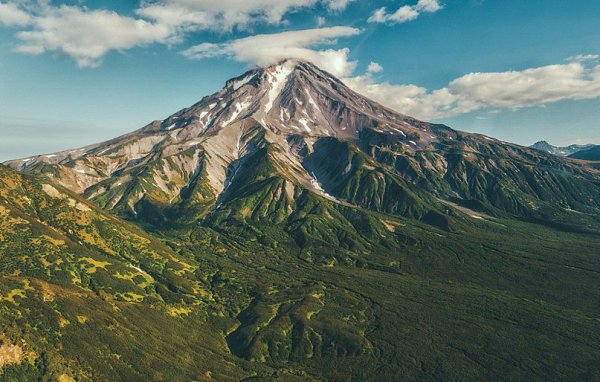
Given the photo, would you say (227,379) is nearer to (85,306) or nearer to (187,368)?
(187,368)

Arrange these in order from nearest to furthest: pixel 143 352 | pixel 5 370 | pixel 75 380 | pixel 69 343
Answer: pixel 5 370
pixel 75 380
pixel 69 343
pixel 143 352

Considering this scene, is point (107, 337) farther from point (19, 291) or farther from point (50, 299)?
point (19, 291)

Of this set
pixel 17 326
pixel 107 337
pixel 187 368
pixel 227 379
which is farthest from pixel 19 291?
pixel 227 379

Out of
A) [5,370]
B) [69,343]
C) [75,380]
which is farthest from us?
[69,343]

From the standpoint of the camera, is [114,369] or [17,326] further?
[114,369]

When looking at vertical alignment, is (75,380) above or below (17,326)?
below

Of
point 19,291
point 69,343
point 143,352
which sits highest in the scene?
point 19,291

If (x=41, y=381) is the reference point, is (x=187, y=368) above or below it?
below

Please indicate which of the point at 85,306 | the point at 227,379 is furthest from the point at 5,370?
the point at 227,379

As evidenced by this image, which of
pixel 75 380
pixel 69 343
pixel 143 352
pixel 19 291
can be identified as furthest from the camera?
pixel 143 352
